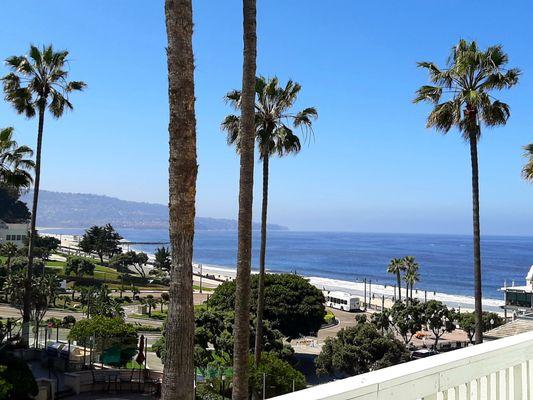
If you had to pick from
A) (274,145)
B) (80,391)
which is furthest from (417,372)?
(80,391)

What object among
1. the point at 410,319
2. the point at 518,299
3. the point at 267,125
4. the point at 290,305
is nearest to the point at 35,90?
the point at 267,125

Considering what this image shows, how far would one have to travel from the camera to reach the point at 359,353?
33062mm

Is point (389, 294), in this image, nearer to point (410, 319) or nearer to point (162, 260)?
point (162, 260)

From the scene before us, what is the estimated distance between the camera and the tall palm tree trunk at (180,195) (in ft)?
18.3

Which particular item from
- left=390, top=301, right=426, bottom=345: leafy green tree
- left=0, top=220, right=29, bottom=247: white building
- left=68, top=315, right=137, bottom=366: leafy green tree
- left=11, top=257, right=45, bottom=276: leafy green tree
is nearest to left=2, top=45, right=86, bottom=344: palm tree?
left=68, top=315, right=137, bottom=366: leafy green tree

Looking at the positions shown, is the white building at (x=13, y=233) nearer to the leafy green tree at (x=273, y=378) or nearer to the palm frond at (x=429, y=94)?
the leafy green tree at (x=273, y=378)

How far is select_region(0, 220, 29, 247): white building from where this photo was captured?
9812cm

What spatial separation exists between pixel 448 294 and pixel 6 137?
4207 inches

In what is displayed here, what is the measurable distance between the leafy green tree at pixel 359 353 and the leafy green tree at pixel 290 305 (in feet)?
26.4

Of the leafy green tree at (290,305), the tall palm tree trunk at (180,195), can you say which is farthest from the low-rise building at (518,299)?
the tall palm tree trunk at (180,195)

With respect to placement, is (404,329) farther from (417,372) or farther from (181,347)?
(417,372)

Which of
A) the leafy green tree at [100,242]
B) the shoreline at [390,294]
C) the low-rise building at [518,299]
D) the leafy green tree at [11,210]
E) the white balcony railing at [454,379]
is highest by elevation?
the leafy green tree at [11,210]

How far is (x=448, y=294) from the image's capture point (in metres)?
116

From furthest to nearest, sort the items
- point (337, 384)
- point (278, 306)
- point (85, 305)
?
point (85, 305), point (278, 306), point (337, 384)
